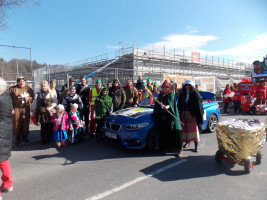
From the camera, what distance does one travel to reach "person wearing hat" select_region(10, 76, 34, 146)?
544cm

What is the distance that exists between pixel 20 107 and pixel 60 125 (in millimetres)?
1286

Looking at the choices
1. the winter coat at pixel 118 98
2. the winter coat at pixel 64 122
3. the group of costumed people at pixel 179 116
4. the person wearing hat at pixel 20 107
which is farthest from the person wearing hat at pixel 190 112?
the person wearing hat at pixel 20 107

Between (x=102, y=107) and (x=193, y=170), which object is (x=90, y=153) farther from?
(x=193, y=170)

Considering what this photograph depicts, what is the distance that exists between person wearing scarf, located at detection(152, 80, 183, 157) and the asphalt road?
0.36m

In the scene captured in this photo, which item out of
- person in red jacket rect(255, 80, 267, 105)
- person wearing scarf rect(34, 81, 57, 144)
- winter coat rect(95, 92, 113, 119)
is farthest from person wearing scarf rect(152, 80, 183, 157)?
person in red jacket rect(255, 80, 267, 105)

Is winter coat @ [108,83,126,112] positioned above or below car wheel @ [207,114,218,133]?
above

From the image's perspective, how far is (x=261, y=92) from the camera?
10.8 metres

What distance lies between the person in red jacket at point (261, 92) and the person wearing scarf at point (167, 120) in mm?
8402

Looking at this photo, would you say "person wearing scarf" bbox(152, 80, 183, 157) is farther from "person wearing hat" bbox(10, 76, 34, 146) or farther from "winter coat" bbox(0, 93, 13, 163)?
"person wearing hat" bbox(10, 76, 34, 146)

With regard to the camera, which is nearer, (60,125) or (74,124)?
(60,125)

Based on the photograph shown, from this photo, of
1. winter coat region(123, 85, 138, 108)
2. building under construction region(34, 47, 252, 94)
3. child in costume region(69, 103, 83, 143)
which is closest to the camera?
child in costume region(69, 103, 83, 143)

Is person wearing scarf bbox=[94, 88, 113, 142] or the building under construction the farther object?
the building under construction

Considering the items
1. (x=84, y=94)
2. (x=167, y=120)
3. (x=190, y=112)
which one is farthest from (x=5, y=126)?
(x=190, y=112)

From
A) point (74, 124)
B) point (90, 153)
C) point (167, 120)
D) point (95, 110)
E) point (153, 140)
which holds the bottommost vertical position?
point (90, 153)
